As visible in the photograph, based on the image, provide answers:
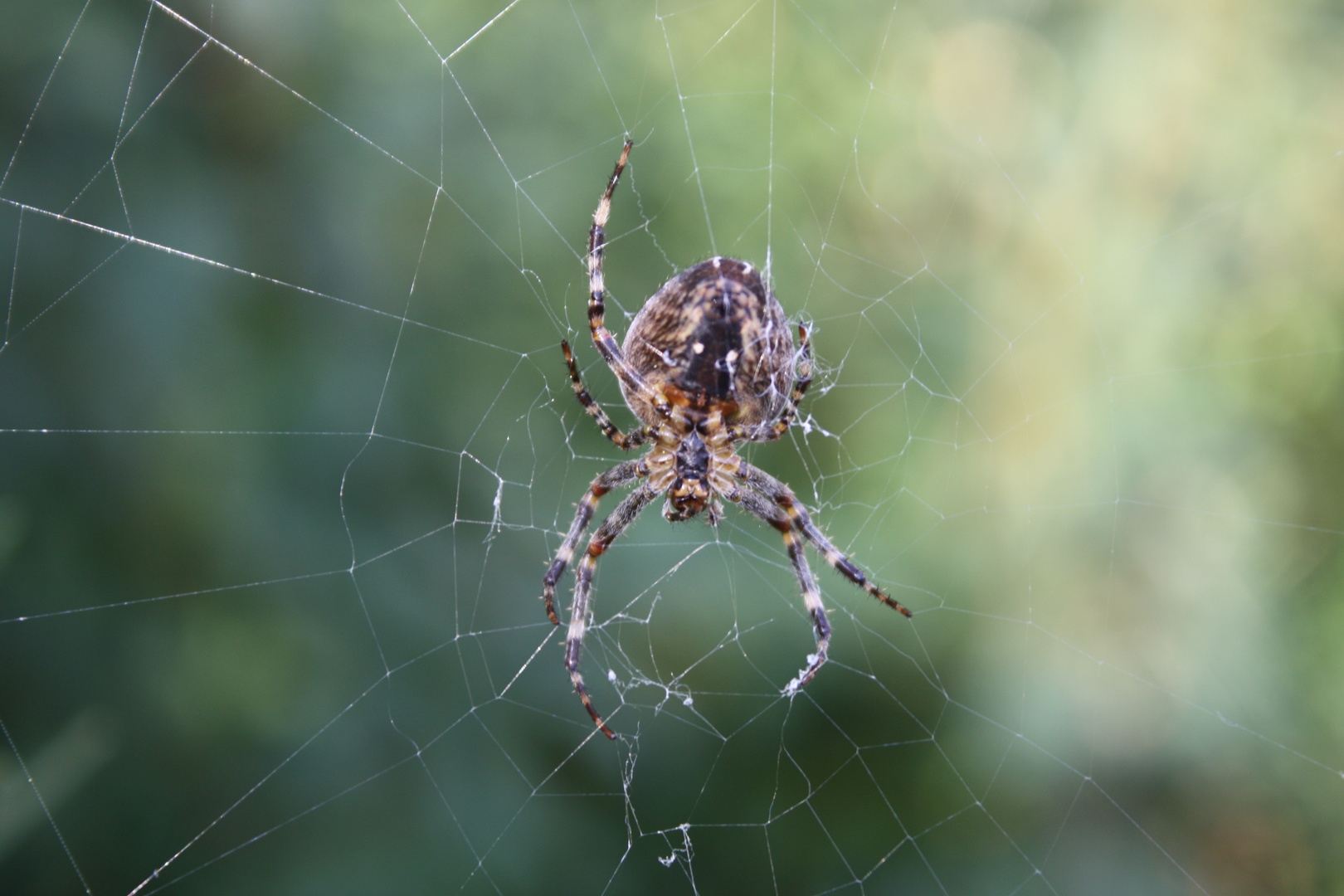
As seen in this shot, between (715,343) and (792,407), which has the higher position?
(715,343)

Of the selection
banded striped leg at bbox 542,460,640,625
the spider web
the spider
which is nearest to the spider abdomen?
the spider

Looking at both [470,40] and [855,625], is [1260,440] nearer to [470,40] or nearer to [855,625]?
[855,625]

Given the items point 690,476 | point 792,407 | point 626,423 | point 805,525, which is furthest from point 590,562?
point 626,423

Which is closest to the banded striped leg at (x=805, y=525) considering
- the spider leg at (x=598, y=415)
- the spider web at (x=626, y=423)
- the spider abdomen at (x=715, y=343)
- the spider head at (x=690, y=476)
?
the spider head at (x=690, y=476)

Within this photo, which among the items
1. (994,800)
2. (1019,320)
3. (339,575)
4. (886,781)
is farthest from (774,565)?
(1019,320)

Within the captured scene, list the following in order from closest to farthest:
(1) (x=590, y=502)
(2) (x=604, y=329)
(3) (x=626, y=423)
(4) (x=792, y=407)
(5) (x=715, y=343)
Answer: (5) (x=715, y=343)
(2) (x=604, y=329)
(4) (x=792, y=407)
(1) (x=590, y=502)
(3) (x=626, y=423)

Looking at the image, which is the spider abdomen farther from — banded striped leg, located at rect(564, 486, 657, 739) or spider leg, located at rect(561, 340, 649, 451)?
banded striped leg, located at rect(564, 486, 657, 739)

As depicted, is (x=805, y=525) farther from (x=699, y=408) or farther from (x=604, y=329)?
(x=604, y=329)
